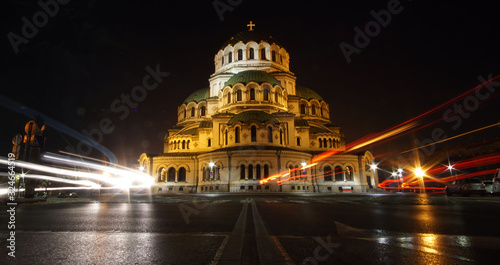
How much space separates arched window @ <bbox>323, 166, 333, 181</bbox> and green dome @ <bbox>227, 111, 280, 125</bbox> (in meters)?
10.5

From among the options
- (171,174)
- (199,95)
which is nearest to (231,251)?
(171,174)

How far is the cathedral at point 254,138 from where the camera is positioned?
114 ft

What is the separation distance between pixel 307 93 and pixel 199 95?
18173 mm

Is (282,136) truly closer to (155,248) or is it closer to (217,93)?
(217,93)

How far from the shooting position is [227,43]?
48938mm

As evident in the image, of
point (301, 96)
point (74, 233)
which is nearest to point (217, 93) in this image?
point (301, 96)

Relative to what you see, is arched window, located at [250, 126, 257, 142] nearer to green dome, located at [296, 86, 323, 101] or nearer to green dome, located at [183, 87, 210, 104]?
green dome, located at [296, 86, 323, 101]

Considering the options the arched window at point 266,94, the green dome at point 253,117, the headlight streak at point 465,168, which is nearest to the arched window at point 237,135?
the green dome at point 253,117

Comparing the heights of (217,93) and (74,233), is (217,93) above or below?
above

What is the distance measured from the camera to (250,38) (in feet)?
156

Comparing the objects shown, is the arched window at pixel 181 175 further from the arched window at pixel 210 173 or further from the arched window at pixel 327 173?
the arched window at pixel 327 173

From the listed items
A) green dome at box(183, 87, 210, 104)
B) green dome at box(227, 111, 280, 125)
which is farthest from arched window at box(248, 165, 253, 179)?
green dome at box(183, 87, 210, 104)

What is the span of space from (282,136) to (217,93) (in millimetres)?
14069

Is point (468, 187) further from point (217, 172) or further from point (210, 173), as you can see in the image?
point (210, 173)
